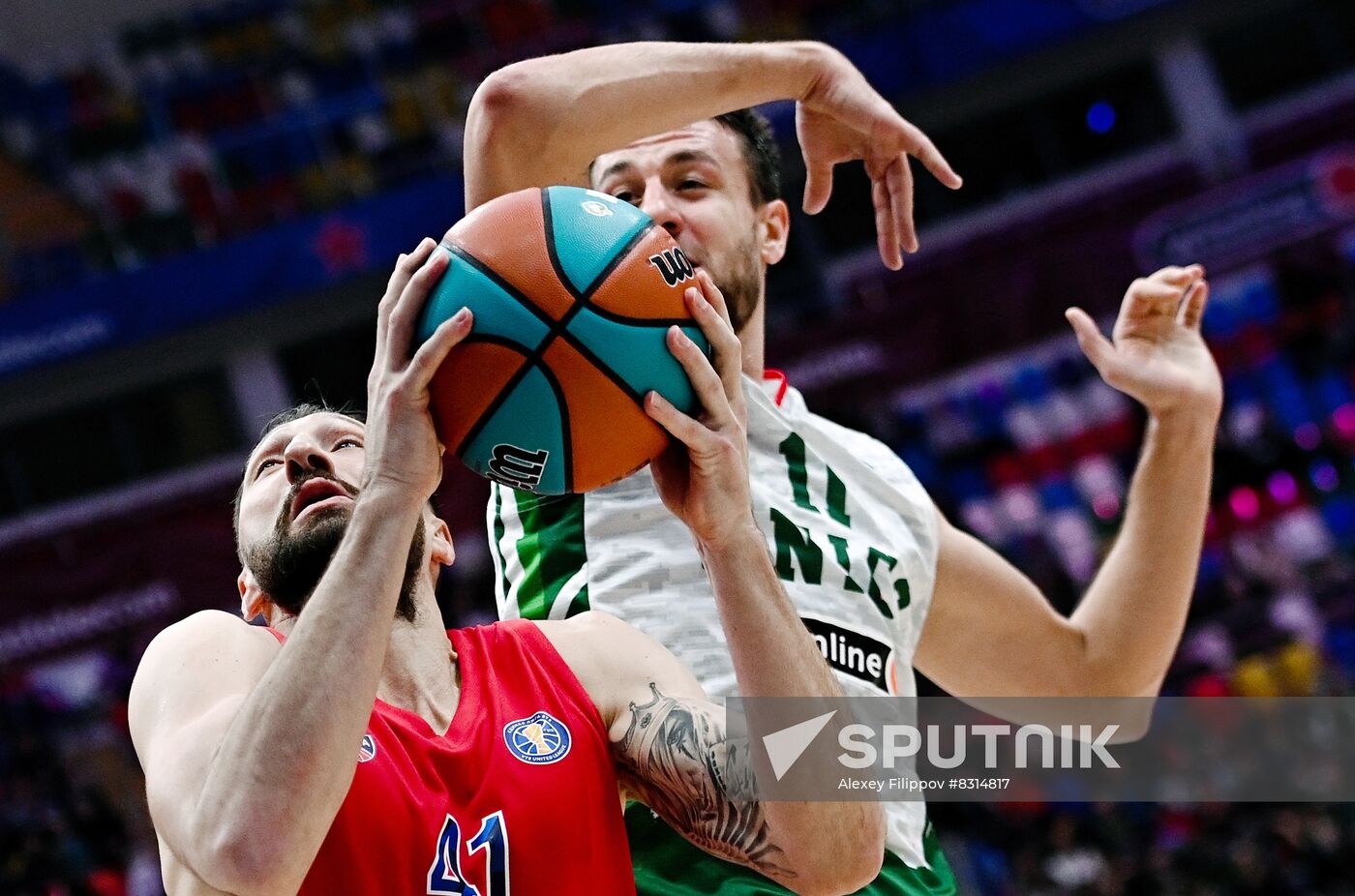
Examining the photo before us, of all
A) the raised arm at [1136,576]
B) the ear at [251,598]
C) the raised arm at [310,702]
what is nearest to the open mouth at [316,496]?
the ear at [251,598]

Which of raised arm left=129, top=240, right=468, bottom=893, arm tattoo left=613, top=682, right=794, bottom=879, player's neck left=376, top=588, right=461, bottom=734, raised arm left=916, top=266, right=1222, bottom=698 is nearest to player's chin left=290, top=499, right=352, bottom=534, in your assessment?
player's neck left=376, top=588, right=461, bottom=734

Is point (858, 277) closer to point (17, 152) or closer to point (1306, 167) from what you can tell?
point (1306, 167)

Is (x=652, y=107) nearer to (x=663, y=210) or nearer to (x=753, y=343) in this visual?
(x=663, y=210)

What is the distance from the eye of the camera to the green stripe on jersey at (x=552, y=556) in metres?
2.87

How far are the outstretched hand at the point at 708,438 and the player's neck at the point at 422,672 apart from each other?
0.60 m

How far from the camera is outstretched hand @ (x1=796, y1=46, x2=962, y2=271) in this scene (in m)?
3.04

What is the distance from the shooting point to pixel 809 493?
305 centimetres

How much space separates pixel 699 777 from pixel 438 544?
2.69 feet

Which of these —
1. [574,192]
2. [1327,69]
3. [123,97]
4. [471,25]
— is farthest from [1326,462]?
[123,97]

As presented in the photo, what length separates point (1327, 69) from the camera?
14.2m

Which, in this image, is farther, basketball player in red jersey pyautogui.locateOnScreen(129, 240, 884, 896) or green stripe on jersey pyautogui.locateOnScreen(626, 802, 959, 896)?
green stripe on jersey pyautogui.locateOnScreen(626, 802, 959, 896)

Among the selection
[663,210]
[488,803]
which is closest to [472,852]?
[488,803]

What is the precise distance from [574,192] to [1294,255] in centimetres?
1133

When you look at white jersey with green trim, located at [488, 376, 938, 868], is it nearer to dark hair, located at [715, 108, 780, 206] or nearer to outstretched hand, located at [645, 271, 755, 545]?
dark hair, located at [715, 108, 780, 206]
